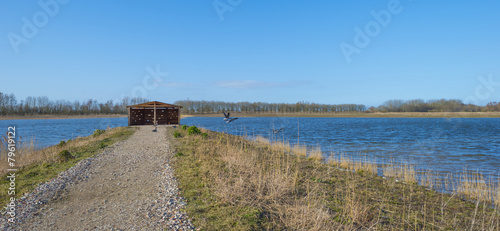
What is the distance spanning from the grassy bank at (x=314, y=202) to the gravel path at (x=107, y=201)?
0.46 m

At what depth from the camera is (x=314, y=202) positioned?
6.03m

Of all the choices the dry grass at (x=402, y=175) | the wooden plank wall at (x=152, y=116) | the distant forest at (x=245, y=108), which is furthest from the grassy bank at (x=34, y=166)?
the distant forest at (x=245, y=108)

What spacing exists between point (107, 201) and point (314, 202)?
4.55 meters

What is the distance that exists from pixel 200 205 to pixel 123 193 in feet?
7.30

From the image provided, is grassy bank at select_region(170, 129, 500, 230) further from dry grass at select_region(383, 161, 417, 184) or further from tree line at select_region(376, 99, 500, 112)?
tree line at select_region(376, 99, 500, 112)

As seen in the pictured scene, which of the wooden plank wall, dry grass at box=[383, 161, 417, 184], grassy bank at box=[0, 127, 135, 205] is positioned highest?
the wooden plank wall

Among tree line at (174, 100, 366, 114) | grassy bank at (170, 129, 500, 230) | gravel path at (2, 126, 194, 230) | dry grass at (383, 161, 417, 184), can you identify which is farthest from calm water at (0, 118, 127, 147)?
tree line at (174, 100, 366, 114)

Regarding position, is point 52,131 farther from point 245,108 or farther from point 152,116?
point 245,108

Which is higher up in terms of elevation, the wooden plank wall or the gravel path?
the wooden plank wall

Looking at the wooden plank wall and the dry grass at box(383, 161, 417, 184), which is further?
the wooden plank wall

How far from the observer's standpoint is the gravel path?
190 inches

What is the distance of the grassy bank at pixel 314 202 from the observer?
4.98 meters

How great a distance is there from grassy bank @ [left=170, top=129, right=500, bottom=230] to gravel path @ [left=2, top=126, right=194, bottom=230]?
46 centimetres

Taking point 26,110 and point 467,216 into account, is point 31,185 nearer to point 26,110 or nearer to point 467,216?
point 467,216
